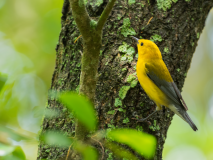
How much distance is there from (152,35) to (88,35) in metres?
1.77

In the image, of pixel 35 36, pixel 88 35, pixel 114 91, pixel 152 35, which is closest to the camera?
pixel 88 35

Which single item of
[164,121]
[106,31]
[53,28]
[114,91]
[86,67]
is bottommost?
[164,121]

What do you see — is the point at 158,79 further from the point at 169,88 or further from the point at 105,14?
the point at 105,14

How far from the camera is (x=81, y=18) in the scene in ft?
6.28

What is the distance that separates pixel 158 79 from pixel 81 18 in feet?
8.31

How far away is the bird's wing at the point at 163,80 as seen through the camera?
375cm

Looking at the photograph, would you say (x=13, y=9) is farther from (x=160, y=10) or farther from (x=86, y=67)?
(x=86, y=67)

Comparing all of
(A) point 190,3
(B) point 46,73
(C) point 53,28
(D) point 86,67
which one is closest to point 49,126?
(D) point 86,67

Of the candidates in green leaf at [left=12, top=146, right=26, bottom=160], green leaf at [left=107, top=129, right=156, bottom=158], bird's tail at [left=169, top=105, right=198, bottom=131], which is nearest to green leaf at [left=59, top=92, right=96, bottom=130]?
green leaf at [left=107, top=129, right=156, bottom=158]

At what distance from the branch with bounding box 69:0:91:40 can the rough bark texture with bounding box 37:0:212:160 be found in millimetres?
1184

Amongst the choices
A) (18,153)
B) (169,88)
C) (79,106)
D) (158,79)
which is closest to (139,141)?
(79,106)

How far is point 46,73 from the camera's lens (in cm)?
820

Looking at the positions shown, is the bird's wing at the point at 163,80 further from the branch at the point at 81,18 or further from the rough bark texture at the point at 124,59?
the branch at the point at 81,18

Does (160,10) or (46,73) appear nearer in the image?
(160,10)
